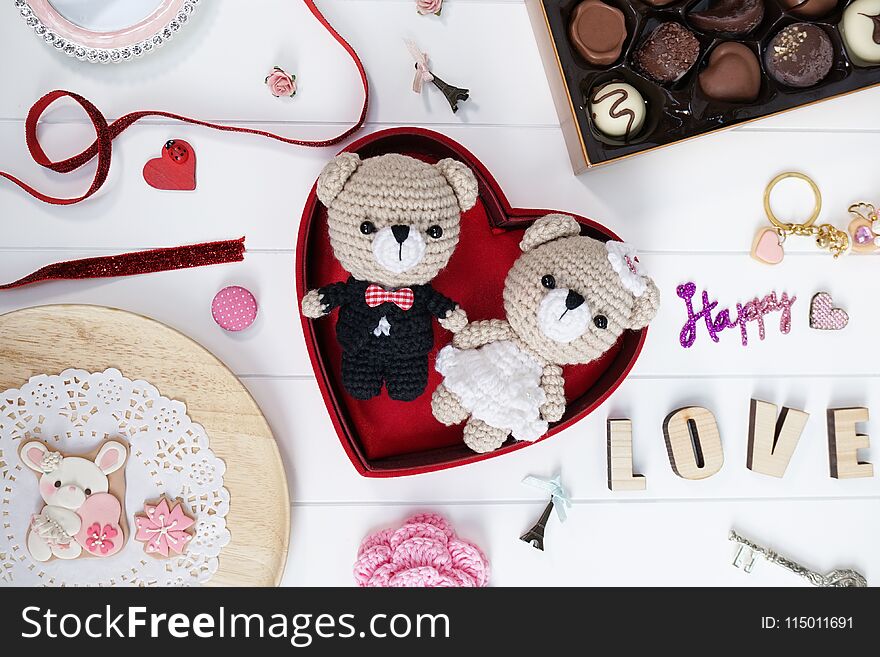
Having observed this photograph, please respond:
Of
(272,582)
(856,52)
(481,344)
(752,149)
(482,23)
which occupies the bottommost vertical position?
(272,582)

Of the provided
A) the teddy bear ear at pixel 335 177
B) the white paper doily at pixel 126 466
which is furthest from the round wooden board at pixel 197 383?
the teddy bear ear at pixel 335 177

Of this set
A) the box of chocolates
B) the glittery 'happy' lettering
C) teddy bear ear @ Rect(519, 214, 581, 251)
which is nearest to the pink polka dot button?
teddy bear ear @ Rect(519, 214, 581, 251)

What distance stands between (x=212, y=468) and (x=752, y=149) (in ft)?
3.53

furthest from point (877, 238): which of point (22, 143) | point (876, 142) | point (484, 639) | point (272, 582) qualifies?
point (22, 143)

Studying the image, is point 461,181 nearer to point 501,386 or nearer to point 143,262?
point 501,386

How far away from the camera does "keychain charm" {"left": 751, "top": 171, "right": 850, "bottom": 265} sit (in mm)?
1113

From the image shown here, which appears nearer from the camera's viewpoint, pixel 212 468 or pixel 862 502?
pixel 212 468

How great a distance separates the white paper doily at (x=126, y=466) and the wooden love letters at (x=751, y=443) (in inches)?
26.4

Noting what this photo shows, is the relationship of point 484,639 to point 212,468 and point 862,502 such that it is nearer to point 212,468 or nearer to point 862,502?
point 212,468

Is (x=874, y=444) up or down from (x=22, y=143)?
down

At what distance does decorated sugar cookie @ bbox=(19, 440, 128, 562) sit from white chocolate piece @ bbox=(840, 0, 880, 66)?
1.33 metres

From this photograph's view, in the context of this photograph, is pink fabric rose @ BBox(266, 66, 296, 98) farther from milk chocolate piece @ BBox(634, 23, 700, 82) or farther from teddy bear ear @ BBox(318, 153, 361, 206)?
milk chocolate piece @ BBox(634, 23, 700, 82)

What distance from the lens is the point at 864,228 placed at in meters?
1.13

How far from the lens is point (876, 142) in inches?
45.3
